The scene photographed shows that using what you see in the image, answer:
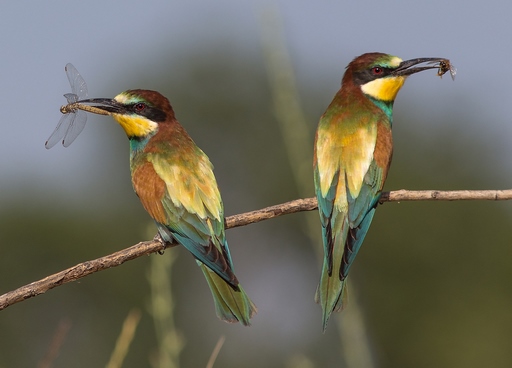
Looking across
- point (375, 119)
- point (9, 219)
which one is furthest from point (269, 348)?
point (375, 119)

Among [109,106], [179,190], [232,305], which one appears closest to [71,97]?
[109,106]

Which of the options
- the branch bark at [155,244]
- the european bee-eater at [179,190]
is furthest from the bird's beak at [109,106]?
the branch bark at [155,244]

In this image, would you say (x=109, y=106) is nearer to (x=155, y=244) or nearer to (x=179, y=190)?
(x=179, y=190)

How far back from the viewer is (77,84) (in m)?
4.73

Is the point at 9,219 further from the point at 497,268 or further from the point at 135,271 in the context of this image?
the point at 497,268

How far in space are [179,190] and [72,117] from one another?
81cm

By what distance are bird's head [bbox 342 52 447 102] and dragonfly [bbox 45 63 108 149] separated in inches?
42.6

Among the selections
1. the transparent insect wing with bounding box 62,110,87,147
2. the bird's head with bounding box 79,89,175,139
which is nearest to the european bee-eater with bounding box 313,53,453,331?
the bird's head with bounding box 79,89,175,139

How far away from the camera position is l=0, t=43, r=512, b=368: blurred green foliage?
22531mm

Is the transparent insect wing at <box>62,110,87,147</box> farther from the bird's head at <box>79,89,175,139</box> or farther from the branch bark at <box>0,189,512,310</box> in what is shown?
the branch bark at <box>0,189,512,310</box>

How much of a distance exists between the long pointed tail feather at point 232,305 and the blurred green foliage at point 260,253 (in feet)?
54.2

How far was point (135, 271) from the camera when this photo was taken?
24.6 metres

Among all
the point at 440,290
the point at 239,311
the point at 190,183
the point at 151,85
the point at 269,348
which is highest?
the point at 190,183

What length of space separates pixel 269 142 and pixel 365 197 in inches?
945
